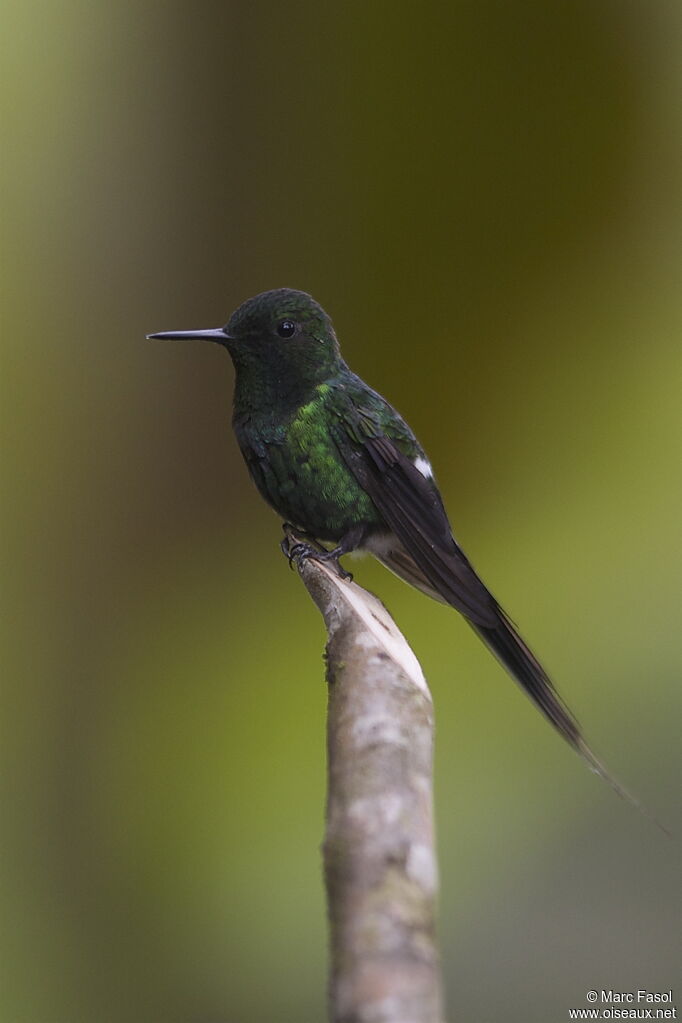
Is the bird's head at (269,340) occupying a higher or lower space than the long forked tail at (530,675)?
higher

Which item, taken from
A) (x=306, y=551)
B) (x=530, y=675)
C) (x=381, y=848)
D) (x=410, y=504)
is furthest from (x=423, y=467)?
(x=381, y=848)

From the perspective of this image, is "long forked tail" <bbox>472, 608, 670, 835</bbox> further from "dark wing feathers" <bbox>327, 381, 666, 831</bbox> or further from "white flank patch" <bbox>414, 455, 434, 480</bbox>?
"white flank patch" <bbox>414, 455, 434, 480</bbox>

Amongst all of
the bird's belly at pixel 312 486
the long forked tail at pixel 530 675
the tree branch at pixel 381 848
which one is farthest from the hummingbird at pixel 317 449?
the tree branch at pixel 381 848

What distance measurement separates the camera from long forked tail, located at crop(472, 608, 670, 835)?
61.2 inches

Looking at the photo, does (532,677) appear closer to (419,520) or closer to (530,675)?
(530,675)

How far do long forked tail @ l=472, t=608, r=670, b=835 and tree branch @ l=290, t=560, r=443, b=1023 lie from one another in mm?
753

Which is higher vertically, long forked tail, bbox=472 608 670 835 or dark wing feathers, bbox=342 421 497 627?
dark wing feathers, bbox=342 421 497 627

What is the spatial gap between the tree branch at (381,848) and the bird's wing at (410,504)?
0.72 meters

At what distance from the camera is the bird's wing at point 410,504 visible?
157cm

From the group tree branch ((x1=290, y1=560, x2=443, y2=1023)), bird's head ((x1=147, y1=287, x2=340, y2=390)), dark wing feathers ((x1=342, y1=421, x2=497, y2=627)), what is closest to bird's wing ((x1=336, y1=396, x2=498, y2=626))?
dark wing feathers ((x1=342, y1=421, x2=497, y2=627))

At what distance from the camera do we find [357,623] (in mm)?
977

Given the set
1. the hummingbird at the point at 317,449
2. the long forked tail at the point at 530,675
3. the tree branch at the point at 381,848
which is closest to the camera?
the tree branch at the point at 381,848

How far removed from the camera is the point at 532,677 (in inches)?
63.2

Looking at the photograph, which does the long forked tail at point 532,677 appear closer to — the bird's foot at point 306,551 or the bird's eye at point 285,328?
the bird's foot at point 306,551
